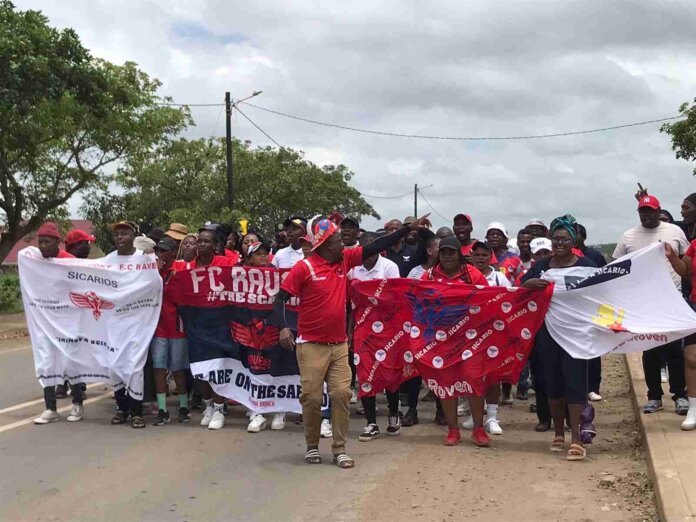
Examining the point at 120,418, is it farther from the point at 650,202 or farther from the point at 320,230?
the point at 650,202

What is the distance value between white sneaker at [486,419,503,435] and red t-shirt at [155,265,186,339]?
122 inches

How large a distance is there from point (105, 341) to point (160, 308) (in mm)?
679

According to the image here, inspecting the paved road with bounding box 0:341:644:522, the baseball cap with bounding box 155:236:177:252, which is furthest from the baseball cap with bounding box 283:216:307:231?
the paved road with bounding box 0:341:644:522

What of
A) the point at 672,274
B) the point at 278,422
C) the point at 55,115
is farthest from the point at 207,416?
the point at 55,115

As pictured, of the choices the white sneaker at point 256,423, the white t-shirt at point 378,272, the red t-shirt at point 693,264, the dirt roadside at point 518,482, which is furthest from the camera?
the white t-shirt at point 378,272

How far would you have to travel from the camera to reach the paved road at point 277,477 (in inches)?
203

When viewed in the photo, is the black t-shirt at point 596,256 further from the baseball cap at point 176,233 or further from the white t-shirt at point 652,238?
the baseball cap at point 176,233

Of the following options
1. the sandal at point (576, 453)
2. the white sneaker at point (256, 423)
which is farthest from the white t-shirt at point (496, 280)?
the white sneaker at point (256, 423)

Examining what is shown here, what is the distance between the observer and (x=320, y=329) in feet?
20.8

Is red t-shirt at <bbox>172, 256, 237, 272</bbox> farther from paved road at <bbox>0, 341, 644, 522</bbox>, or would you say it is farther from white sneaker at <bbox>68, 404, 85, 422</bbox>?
white sneaker at <bbox>68, 404, 85, 422</bbox>

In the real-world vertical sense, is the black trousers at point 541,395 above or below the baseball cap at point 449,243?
below

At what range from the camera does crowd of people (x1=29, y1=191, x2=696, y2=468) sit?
20.9 feet

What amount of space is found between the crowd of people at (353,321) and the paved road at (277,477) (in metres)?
0.25

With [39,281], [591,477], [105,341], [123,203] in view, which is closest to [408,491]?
[591,477]
